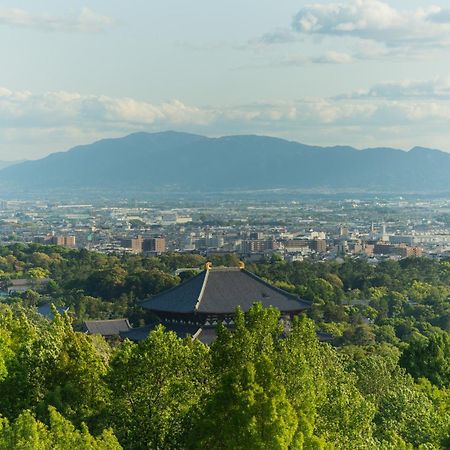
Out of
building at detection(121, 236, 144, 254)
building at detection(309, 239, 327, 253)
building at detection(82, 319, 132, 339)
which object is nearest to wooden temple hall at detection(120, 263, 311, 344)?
building at detection(82, 319, 132, 339)

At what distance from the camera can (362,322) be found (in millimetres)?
47469

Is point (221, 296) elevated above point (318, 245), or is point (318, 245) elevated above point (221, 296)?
point (221, 296)

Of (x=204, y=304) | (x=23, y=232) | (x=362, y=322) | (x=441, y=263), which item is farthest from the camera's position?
(x=23, y=232)

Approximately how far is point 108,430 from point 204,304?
13888 millimetres

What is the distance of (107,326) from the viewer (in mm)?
42781

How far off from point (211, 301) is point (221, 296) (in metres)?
0.42

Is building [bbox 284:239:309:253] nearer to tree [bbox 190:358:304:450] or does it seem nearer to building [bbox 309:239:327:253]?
building [bbox 309:239:327:253]

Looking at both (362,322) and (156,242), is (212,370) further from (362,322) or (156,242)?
(156,242)

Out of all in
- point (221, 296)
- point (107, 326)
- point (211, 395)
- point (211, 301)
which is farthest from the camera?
point (107, 326)

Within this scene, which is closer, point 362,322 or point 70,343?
point 70,343

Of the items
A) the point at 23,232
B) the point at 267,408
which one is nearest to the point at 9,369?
the point at 267,408

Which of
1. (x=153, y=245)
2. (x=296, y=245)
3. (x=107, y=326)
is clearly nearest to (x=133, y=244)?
(x=153, y=245)

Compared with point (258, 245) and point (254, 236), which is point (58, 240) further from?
point (254, 236)

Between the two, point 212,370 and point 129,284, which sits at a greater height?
point 212,370
